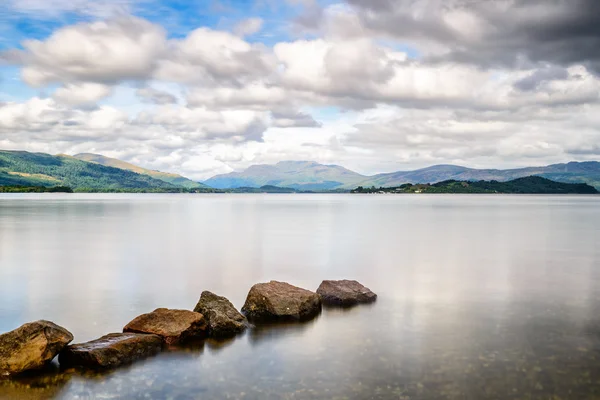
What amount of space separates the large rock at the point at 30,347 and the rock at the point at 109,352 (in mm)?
379

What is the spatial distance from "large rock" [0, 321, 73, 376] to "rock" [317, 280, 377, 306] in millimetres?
10734

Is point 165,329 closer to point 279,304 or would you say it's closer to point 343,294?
point 279,304

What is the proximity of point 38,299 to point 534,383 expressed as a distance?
780 inches

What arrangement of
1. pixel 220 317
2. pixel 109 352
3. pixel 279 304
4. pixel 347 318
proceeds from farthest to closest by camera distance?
pixel 347 318, pixel 279 304, pixel 220 317, pixel 109 352

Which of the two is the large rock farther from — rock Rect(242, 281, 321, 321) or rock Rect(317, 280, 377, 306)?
rock Rect(317, 280, 377, 306)

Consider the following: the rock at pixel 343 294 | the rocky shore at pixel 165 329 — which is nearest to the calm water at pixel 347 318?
the rocky shore at pixel 165 329

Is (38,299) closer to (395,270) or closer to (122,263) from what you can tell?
(122,263)

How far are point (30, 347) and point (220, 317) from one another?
5.69m

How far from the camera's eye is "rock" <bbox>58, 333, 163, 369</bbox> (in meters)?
13.1

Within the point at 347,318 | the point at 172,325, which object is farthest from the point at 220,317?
the point at 347,318

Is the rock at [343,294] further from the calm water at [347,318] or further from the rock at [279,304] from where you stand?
the rock at [279,304]

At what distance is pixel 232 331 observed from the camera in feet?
53.9

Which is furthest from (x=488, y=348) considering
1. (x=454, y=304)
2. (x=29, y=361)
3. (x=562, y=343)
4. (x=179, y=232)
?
(x=179, y=232)

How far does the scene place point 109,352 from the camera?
13.3 metres
